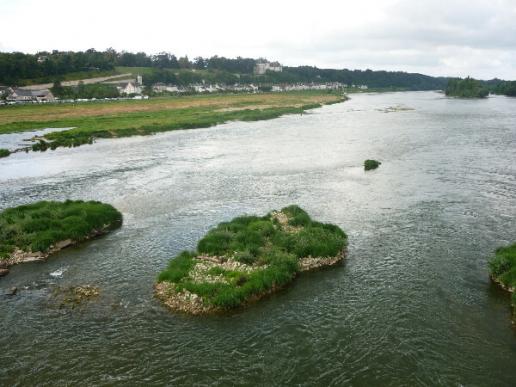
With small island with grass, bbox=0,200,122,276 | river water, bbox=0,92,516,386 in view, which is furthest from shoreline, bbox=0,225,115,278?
river water, bbox=0,92,516,386

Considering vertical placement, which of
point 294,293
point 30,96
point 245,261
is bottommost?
point 294,293

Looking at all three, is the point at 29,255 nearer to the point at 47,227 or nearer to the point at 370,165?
the point at 47,227

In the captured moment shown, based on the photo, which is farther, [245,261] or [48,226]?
[48,226]

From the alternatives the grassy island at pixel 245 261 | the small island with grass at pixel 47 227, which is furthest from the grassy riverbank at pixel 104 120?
the grassy island at pixel 245 261

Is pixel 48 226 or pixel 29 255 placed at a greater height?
pixel 48 226

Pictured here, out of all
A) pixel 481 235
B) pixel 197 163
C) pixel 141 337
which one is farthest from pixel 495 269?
pixel 197 163

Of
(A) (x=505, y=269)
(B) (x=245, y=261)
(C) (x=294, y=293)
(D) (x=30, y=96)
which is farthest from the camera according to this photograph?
(D) (x=30, y=96)

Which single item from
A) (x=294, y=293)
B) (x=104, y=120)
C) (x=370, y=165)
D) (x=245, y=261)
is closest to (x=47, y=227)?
(x=245, y=261)
